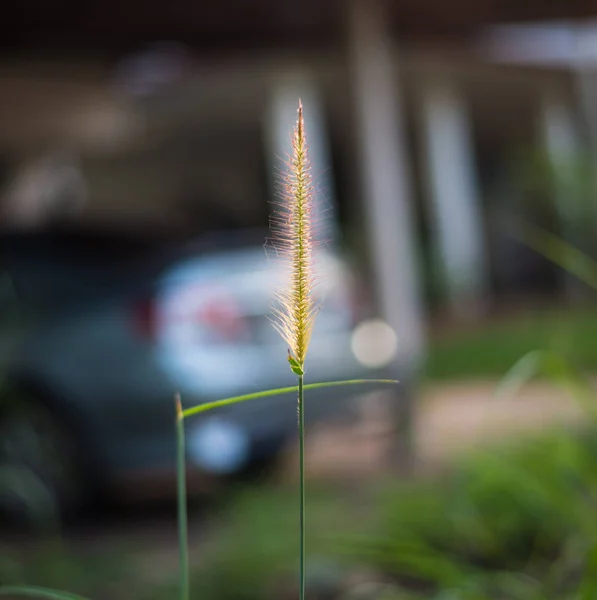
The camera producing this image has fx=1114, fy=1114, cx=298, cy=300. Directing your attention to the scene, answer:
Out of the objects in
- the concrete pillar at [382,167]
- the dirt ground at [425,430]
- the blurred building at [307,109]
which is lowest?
the dirt ground at [425,430]

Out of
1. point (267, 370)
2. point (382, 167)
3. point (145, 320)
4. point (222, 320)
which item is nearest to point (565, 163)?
point (382, 167)

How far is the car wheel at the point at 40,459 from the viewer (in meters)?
4.67

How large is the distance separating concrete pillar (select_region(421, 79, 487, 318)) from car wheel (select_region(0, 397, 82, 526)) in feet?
30.4

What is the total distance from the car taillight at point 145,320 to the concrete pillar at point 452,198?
9230 mm

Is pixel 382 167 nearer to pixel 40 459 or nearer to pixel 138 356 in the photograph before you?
pixel 138 356

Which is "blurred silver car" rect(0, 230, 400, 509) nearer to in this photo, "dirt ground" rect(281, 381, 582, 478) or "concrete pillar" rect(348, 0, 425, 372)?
"dirt ground" rect(281, 381, 582, 478)

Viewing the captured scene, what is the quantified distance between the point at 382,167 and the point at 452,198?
824 centimetres

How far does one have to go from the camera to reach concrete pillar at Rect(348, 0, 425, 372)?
6566mm

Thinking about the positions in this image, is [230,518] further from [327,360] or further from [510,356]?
[510,356]

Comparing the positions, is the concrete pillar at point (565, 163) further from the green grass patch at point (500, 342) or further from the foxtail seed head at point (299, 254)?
the foxtail seed head at point (299, 254)

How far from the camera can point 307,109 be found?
12.9m

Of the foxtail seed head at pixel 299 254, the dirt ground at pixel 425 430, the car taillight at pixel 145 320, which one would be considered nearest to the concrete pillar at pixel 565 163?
the dirt ground at pixel 425 430

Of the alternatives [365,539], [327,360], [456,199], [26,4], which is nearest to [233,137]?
[456,199]

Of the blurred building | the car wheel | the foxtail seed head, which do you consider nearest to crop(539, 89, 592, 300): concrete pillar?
the blurred building
